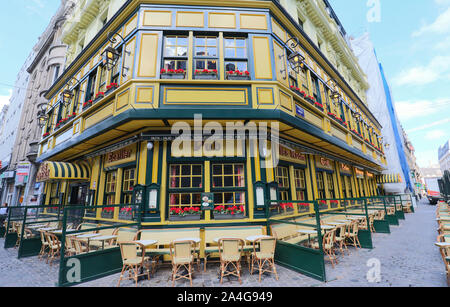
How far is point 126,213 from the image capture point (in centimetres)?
680

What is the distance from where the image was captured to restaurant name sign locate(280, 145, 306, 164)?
27.4 feet

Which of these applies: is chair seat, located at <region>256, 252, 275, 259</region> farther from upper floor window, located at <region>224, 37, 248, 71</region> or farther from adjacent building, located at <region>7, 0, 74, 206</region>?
adjacent building, located at <region>7, 0, 74, 206</region>

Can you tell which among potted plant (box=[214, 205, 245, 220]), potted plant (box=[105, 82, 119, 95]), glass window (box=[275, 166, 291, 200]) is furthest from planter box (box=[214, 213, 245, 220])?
potted plant (box=[105, 82, 119, 95])

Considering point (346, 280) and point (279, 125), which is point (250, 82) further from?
point (346, 280)

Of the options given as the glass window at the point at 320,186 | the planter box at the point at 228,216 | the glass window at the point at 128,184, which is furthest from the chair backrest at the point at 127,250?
the glass window at the point at 320,186

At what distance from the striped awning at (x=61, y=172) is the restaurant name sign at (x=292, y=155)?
941 centimetres

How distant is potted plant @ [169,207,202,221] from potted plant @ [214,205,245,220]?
586mm

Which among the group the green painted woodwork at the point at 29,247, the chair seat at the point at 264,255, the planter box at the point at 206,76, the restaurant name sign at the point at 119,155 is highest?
the planter box at the point at 206,76

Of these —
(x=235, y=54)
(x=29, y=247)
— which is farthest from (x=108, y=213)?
(x=235, y=54)

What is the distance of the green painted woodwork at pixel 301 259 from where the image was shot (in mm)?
4723

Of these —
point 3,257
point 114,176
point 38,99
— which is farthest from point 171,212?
point 38,99

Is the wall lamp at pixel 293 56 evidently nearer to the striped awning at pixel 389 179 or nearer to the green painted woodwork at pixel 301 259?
the green painted woodwork at pixel 301 259

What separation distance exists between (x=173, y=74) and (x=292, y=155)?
235 inches
